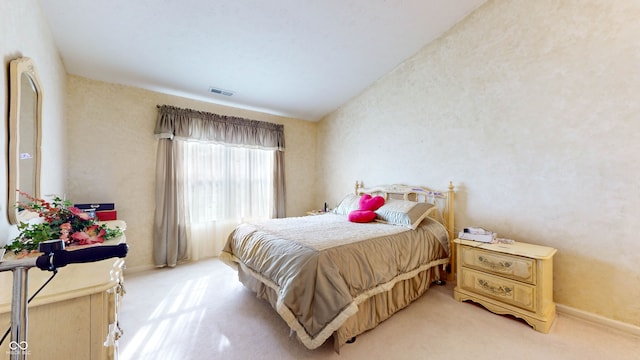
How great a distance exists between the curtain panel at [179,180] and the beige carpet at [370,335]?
90cm

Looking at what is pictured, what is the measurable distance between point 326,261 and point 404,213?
4.53 ft

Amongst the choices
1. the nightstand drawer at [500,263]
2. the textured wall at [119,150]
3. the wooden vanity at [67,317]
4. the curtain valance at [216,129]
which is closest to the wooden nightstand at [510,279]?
the nightstand drawer at [500,263]

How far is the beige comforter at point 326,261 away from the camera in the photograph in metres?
1.68

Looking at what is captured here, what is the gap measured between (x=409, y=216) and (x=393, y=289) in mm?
840

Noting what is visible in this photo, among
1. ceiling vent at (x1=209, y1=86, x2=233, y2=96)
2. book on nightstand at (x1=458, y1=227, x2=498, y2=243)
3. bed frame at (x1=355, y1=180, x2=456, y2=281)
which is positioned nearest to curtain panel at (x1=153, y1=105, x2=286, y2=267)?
ceiling vent at (x1=209, y1=86, x2=233, y2=96)

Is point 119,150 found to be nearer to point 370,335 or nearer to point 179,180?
point 179,180

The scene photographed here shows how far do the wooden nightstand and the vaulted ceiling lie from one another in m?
2.47

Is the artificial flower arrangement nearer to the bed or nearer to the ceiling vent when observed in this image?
the bed

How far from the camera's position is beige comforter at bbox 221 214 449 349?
1677 millimetres

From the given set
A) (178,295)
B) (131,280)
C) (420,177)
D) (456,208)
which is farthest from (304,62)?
(131,280)

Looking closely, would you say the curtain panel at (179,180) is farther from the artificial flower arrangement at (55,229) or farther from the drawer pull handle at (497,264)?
the drawer pull handle at (497,264)

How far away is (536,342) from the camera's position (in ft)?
6.19

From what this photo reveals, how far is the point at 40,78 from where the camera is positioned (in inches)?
72.6

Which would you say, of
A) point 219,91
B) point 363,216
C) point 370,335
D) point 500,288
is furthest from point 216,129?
point 500,288
